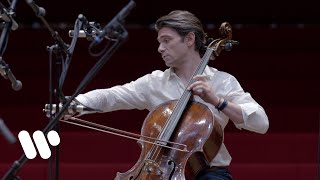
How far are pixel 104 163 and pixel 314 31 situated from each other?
5.38ft

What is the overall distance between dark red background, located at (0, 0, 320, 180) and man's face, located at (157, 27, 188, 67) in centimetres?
103

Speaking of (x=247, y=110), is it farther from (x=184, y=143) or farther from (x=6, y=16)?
(x=6, y=16)

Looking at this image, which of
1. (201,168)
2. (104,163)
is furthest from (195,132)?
(104,163)

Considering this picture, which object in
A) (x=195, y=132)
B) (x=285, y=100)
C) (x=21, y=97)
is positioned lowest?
(x=285, y=100)

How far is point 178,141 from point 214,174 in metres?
0.22

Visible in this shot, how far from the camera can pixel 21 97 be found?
13.6 feet

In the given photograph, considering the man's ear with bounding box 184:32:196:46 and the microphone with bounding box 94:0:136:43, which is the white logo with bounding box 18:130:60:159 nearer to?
the microphone with bounding box 94:0:136:43

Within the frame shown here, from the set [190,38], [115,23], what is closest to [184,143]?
[190,38]

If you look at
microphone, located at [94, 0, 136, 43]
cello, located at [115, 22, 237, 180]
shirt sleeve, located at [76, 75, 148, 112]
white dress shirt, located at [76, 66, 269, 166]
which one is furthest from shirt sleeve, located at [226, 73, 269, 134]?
microphone, located at [94, 0, 136, 43]

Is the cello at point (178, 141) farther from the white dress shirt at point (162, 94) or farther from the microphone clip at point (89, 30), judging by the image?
the microphone clip at point (89, 30)

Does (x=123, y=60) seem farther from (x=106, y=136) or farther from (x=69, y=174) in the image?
(x=69, y=174)

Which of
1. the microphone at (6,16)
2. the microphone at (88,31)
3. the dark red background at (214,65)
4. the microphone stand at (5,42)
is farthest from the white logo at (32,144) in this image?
the dark red background at (214,65)

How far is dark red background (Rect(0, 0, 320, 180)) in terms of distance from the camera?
3807 mm

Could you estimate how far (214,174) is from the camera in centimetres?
274
